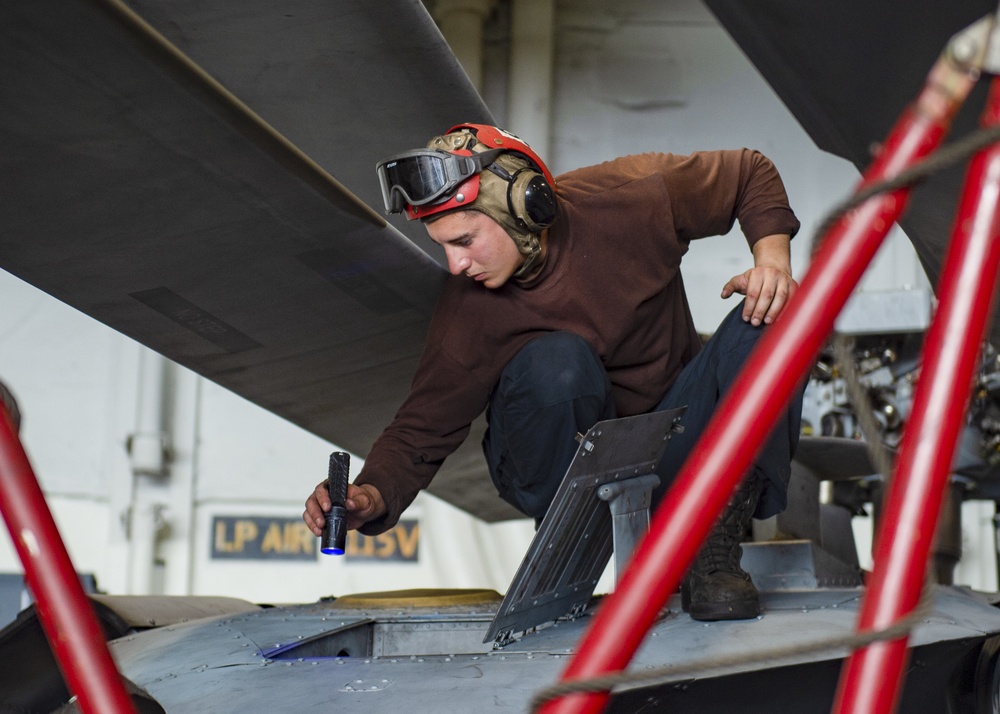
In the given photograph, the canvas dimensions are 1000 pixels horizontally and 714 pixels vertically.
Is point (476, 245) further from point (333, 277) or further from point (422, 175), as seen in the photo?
A: point (333, 277)

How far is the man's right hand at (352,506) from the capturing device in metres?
1.65

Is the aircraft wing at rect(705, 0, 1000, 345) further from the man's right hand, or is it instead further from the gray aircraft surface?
the man's right hand

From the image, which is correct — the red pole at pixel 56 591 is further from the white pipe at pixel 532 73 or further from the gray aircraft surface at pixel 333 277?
the white pipe at pixel 532 73

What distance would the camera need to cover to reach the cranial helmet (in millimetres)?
1772

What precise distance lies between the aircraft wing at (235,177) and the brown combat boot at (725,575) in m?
0.78

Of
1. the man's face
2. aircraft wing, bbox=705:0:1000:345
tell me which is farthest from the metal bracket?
aircraft wing, bbox=705:0:1000:345

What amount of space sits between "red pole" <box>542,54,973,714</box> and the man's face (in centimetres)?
105

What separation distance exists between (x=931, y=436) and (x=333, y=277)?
1416 millimetres

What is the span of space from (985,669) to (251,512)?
4.58 m

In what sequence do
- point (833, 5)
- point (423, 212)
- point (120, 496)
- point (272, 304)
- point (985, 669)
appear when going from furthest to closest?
1. point (120, 496)
2. point (272, 304)
3. point (423, 212)
4. point (985, 669)
5. point (833, 5)

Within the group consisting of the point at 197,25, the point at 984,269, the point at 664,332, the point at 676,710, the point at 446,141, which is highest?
the point at 197,25

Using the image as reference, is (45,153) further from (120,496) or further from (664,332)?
(120,496)

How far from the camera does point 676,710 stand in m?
1.30

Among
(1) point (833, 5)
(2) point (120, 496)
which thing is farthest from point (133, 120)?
(2) point (120, 496)
